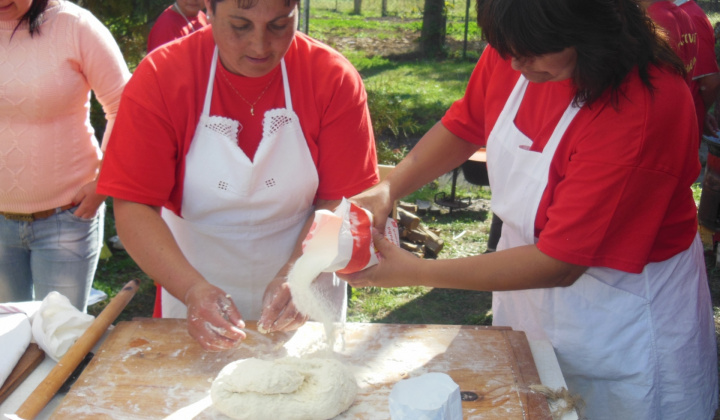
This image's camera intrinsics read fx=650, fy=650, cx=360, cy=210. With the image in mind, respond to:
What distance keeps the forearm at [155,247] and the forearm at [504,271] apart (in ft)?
2.38

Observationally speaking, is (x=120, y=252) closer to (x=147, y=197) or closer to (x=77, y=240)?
(x=77, y=240)

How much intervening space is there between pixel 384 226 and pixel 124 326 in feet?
2.88

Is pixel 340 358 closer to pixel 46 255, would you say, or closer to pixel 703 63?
pixel 46 255

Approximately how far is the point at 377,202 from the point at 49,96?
1.33m

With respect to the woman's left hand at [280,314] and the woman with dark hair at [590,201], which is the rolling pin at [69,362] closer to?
the woman's left hand at [280,314]

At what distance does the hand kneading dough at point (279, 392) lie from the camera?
169cm

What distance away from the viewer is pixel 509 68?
6.62ft

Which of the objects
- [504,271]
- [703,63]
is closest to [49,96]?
[504,271]

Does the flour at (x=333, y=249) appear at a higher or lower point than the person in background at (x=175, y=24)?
lower

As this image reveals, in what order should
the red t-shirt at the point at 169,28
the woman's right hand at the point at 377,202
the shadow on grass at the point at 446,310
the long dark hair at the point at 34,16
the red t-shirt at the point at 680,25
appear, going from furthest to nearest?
the red t-shirt at the point at 169,28, the shadow on grass at the point at 446,310, the red t-shirt at the point at 680,25, the long dark hair at the point at 34,16, the woman's right hand at the point at 377,202

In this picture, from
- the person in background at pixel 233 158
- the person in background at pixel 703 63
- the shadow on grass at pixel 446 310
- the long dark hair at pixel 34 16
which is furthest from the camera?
the shadow on grass at pixel 446 310

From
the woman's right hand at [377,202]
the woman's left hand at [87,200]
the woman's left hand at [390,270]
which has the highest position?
the woman's right hand at [377,202]

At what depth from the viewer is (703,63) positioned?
4.36 m

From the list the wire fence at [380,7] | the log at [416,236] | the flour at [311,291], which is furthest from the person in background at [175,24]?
the wire fence at [380,7]
